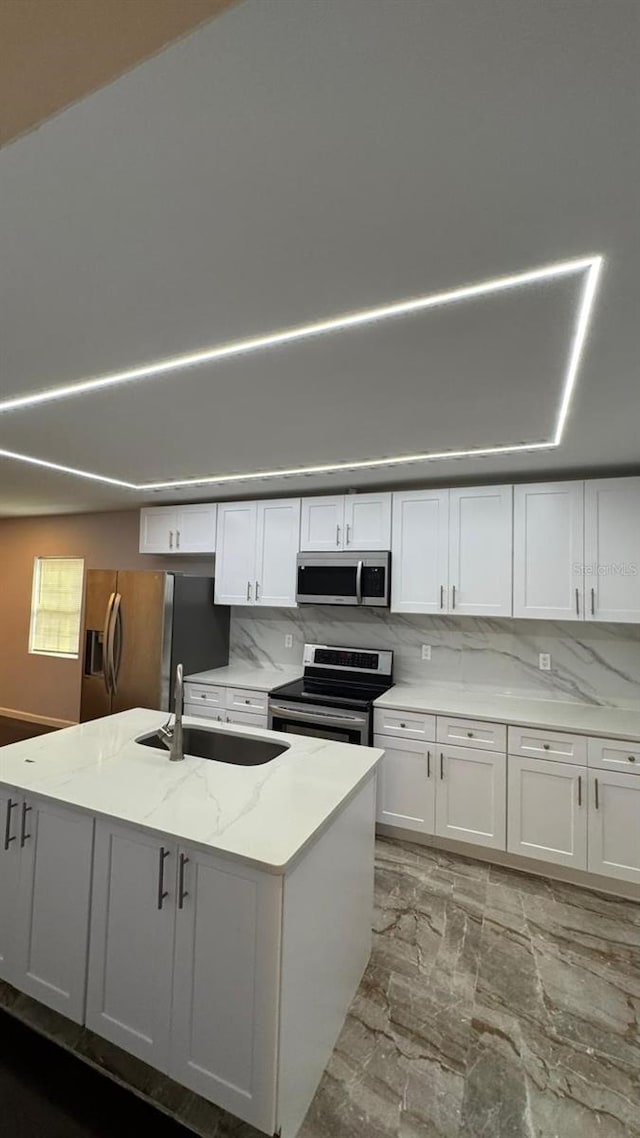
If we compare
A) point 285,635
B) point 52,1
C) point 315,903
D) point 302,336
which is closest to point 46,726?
point 285,635

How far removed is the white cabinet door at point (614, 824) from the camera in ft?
8.30

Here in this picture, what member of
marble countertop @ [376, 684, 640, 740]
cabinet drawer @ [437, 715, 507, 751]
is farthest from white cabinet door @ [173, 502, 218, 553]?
cabinet drawer @ [437, 715, 507, 751]

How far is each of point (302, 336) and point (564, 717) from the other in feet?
8.40

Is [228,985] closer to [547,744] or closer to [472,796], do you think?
[472,796]

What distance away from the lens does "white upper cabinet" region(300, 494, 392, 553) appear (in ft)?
11.5

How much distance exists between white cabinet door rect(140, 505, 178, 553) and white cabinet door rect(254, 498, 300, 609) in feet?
2.90

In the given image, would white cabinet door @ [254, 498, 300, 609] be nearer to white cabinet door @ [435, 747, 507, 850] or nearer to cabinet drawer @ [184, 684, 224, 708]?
cabinet drawer @ [184, 684, 224, 708]

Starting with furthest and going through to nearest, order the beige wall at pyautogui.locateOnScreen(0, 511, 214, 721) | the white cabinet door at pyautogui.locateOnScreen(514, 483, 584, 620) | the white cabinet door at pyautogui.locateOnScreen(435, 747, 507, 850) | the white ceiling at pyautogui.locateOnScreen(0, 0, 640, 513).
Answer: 1. the beige wall at pyautogui.locateOnScreen(0, 511, 214, 721)
2. the white cabinet door at pyautogui.locateOnScreen(514, 483, 584, 620)
3. the white cabinet door at pyautogui.locateOnScreen(435, 747, 507, 850)
4. the white ceiling at pyautogui.locateOnScreen(0, 0, 640, 513)

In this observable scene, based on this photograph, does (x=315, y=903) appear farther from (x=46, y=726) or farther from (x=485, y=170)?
(x=46, y=726)

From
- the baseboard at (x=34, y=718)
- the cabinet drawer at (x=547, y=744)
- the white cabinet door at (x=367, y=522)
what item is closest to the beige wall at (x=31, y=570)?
the baseboard at (x=34, y=718)

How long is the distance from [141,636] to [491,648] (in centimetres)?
266

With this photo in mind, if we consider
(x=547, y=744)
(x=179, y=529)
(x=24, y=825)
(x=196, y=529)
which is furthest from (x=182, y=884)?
(x=179, y=529)

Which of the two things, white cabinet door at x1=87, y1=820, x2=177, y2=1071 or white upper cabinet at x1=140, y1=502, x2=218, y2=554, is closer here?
white cabinet door at x1=87, y1=820, x2=177, y2=1071

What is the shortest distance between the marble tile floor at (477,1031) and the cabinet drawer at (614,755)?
0.71 meters
